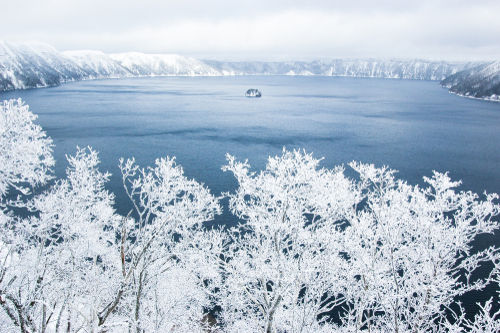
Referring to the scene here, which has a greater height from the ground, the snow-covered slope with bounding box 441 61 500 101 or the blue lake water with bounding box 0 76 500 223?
the snow-covered slope with bounding box 441 61 500 101

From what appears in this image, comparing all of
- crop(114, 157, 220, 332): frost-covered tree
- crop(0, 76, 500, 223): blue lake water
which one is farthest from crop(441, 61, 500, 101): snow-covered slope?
crop(114, 157, 220, 332): frost-covered tree

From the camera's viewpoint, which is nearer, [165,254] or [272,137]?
[165,254]

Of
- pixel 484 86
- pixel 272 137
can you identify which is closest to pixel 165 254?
pixel 272 137

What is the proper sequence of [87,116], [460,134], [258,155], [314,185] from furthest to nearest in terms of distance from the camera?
[87,116] → [460,134] → [258,155] → [314,185]

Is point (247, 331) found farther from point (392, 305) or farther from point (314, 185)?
point (314, 185)

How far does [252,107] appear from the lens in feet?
410

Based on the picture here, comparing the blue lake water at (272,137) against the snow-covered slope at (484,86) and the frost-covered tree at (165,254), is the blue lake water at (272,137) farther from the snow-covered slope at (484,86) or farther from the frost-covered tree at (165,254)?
the snow-covered slope at (484,86)

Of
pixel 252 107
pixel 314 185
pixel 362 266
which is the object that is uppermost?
pixel 314 185

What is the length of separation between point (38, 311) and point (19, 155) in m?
6.95

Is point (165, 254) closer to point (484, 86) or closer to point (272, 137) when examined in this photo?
point (272, 137)

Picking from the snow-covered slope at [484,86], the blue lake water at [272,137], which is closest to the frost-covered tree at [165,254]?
the blue lake water at [272,137]

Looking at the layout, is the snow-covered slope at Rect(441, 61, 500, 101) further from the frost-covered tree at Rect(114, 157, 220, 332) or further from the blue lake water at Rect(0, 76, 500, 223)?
the frost-covered tree at Rect(114, 157, 220, 332)

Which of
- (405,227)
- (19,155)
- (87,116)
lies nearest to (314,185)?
(405,227)

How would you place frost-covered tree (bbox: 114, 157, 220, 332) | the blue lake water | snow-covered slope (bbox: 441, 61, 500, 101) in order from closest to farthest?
frost-covered tree (bbox: 114, 157, 220, 332) < the blue lake water < snow-covered slope (bbox: 441, 61, 500, 101)
